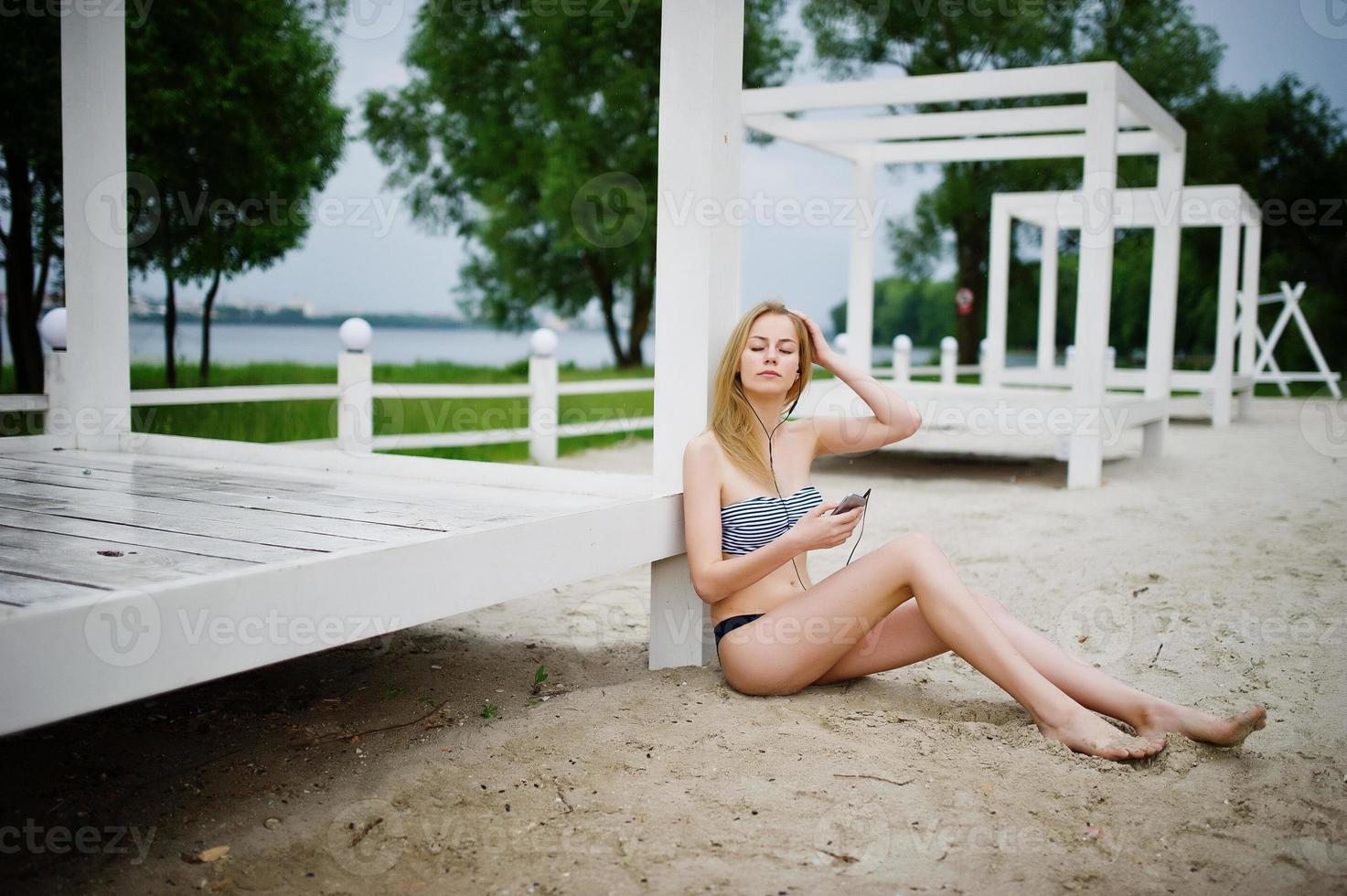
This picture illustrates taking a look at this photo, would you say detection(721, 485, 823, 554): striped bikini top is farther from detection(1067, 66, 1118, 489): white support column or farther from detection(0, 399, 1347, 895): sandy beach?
detection(1067, 66, 1118, 489): white support column

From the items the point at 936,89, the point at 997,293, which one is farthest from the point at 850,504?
the point at 997,293

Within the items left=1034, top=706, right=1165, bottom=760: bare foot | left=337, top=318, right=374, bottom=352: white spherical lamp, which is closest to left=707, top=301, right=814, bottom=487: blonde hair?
left=1034, top=706, right=1165, bottom=760: bare foot

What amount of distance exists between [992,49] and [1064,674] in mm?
17836

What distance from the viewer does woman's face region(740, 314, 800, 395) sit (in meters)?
2.97

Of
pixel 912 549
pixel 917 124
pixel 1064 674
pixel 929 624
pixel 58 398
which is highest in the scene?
pixel 917 124

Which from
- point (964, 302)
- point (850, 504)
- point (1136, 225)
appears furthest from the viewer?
point (964, 302)

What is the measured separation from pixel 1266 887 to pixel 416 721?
1.99 meters

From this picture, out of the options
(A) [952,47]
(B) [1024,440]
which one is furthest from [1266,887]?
(A) [952,47]

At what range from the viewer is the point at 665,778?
2.35 meters

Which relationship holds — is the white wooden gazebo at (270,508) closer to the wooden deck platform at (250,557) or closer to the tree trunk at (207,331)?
the wooden deck platform at (250,557)

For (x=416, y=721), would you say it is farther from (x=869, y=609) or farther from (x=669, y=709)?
(x=869, y=609)

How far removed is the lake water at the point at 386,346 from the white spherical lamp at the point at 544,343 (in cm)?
32

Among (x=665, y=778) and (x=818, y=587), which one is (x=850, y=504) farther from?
(x=665, y=778)

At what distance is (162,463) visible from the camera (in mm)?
3803
